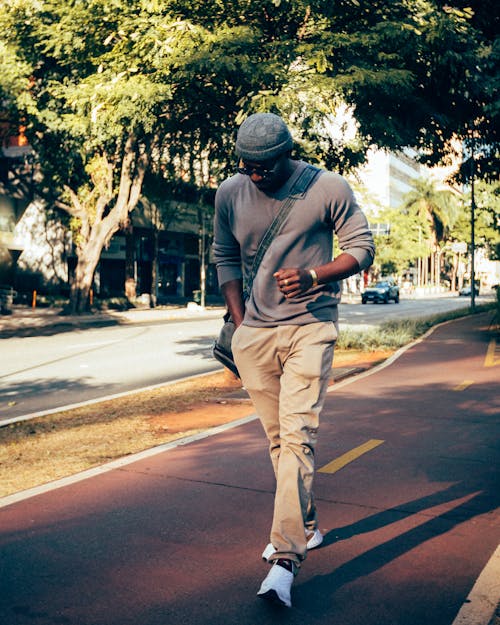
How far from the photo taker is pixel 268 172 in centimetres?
343

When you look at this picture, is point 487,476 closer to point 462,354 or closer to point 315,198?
point 315,198

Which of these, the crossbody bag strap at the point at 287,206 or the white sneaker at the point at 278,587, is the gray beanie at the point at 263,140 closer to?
the crossbody bag strap at the point at 287,206

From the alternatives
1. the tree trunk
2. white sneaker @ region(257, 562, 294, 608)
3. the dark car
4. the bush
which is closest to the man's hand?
white sneaker @ region(257, 562, 294, 608)

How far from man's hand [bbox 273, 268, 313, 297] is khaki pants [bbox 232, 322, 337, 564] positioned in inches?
11.1

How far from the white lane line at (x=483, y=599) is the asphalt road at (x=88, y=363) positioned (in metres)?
5.68

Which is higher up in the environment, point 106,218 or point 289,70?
point 289,70

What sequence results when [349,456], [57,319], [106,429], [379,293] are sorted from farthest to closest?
[379,293]
[57,319]
[106,429]
[349,456]

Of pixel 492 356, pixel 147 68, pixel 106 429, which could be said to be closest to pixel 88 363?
pixel 147 68

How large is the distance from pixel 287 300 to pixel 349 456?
9.75 ft

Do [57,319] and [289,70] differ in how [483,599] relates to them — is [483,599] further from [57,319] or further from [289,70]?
[57,319]

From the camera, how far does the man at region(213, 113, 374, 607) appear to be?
3.39 m

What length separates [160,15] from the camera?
11.9 metres

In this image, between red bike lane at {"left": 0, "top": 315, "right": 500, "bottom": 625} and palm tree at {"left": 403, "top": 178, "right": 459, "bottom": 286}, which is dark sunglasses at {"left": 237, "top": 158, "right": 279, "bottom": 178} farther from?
palm tree at {"left": 403, "top": 178, "right": 459, "bottom": 286}

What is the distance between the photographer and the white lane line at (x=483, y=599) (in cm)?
321
